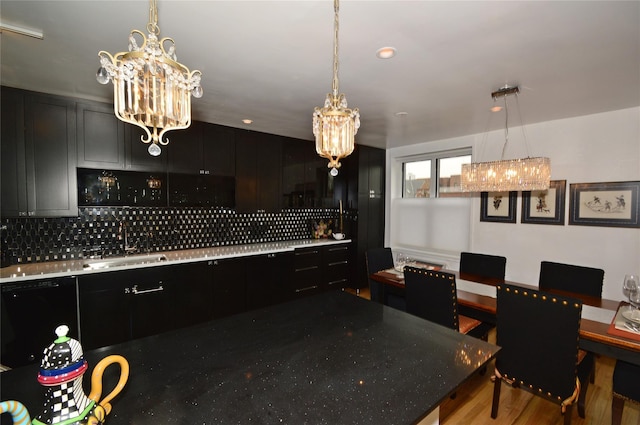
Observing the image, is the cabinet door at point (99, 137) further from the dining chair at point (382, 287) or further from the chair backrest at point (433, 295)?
the chair backrest at point (433, 295)

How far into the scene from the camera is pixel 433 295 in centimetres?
234

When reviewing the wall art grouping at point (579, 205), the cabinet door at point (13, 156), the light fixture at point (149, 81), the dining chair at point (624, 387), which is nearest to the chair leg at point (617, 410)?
the dining chair at point (624, 387)

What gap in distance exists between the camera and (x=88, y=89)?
2.62 m

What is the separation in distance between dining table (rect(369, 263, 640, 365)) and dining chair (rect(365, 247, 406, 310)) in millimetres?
48

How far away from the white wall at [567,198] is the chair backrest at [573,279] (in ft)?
3.08

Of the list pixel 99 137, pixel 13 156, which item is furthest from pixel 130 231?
pixel 13 156

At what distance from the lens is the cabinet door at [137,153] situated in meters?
3.11

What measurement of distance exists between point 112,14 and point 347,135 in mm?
1458

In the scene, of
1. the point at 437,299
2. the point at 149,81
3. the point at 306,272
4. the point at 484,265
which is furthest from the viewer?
the point at 306,272

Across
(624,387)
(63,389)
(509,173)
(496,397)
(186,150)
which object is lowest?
(496,397)

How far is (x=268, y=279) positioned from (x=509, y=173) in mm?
3068

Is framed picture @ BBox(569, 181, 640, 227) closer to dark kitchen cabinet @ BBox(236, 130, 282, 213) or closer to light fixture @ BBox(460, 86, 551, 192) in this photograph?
light fixture @ BBox(460, 86, 551, 192)

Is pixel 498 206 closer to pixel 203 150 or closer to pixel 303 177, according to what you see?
pixel 303 177

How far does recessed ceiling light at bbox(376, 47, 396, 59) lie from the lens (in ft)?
6.09
